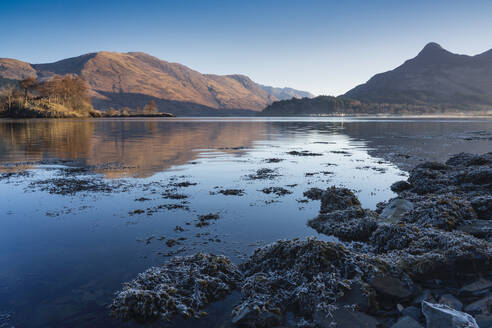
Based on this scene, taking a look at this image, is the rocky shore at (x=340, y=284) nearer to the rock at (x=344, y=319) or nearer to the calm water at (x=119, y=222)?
the rock at (x=344, y=319)

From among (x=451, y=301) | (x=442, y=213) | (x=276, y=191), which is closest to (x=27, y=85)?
(x=276, y=191)

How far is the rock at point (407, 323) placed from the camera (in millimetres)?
5266

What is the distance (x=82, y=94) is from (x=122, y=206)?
216 meters

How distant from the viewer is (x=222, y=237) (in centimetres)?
1027

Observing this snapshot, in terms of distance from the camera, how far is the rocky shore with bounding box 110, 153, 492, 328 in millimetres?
5777

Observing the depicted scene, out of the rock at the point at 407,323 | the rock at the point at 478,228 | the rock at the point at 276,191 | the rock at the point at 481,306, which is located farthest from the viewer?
the rock at the point at 276,191

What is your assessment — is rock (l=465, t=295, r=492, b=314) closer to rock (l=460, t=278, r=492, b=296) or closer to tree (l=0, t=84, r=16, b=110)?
rock (l=460, t=278, r=492, b=296)

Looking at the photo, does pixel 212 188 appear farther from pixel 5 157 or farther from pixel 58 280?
pixel 5 157

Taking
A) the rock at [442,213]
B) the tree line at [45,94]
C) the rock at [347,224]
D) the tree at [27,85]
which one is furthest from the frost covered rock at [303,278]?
the tree at [27,85]

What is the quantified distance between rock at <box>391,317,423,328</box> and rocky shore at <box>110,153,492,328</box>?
0.02 meters

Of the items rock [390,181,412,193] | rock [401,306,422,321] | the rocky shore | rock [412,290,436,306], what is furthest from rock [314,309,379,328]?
rock [390,181,412,193]

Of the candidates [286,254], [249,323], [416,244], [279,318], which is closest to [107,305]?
[249,323]

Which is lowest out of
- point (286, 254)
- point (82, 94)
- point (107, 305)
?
point (107, 305)

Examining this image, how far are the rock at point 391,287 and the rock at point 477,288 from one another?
1.16 m
